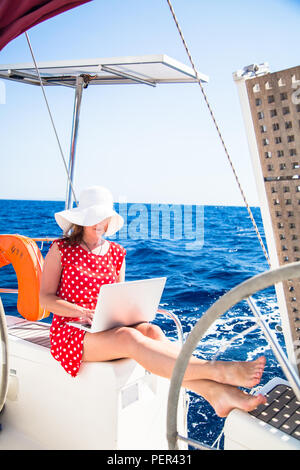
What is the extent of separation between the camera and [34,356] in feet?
5.71

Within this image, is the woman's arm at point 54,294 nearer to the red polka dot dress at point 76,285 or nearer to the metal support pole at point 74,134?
the red polka dot dress at point 76,285

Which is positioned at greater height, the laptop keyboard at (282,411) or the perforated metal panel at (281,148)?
the perforated metal panel at (281,148)

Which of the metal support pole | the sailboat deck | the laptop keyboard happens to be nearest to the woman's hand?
the sailboat deck

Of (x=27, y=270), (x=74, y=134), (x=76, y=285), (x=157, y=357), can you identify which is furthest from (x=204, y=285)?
(x=157, y=357)

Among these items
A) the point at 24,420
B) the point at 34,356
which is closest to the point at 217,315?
the point at 34,356

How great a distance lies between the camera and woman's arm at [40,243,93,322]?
1.66 metres

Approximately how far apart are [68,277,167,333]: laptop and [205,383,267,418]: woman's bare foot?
0.44 metres

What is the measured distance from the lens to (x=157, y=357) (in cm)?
146

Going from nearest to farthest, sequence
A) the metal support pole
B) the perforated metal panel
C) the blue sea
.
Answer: the perforated metal panel < the metal support pole < the blue sea

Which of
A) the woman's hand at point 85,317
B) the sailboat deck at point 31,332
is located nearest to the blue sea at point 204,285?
the woman's hand at point 85,317

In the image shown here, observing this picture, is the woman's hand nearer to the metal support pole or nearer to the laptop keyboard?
the laptop keyboard

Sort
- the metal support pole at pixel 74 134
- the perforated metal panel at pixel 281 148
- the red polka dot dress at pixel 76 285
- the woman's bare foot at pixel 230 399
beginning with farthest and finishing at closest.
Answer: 1. the metal support pole at pixel 74 134
2. the red polka dot dress at pixel 76 285
3. the woman's bare foot at pixel 230 399
4. the perforated metal panel at pixel 281 148

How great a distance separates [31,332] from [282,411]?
3.90 ft

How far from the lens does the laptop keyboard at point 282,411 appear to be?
112cm
